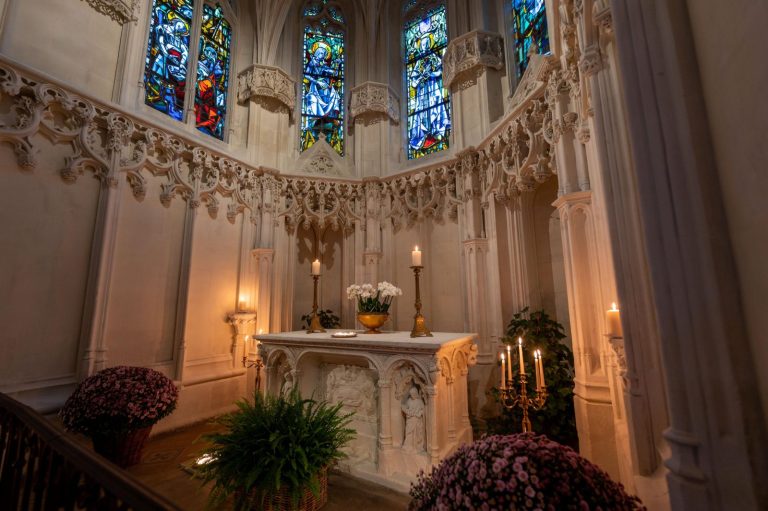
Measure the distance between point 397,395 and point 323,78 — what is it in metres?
7.36

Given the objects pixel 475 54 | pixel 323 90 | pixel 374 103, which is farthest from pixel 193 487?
pixel 323 90

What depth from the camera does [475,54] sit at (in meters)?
6.11

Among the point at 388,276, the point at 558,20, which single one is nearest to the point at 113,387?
the point at 388,276

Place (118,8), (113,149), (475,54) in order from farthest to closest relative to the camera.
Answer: (475,54)
(118,8)
(113,149)

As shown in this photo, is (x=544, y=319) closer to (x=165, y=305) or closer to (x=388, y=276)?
(x=388, y=276)

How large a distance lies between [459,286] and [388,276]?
1448mm

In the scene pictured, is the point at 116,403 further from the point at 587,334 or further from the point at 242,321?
the point at 587,334

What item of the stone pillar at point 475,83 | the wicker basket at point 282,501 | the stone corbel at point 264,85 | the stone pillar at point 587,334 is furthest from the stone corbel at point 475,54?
the wicker basket at point 282,501

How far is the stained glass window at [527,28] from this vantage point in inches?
200

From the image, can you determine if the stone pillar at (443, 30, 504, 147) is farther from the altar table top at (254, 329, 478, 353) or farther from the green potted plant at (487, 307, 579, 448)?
the altar table top at (254, 329, 478, 353)

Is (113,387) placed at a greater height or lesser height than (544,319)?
lesser

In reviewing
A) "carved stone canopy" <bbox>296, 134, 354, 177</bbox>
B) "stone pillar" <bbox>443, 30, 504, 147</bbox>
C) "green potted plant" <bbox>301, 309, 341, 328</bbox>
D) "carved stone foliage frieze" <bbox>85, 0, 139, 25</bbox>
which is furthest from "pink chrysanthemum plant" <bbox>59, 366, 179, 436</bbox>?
"stone pillar" <bbox>443, 30, 504, 147</bbox>

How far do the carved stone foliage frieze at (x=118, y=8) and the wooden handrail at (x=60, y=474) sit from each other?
591 cm

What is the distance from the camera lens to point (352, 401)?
391 centimetres
